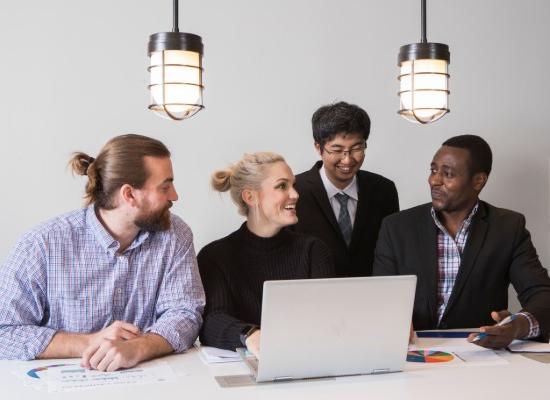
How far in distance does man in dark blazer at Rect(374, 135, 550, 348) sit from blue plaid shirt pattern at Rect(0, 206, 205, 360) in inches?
36.5

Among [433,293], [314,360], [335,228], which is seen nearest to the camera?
[314,360]

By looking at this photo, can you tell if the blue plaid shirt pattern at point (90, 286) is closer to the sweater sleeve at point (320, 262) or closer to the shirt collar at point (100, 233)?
the shirt collar at point (100, 233)

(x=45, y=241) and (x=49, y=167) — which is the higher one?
(x=49, y=167)

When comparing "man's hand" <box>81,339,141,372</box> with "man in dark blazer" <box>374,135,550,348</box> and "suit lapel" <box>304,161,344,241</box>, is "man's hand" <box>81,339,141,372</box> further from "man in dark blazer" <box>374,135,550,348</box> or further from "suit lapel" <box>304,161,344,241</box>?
"suit lapel" <box>304,161,344,241</box>

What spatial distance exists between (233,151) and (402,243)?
109 centimetres

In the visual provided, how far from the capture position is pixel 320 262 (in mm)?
2859

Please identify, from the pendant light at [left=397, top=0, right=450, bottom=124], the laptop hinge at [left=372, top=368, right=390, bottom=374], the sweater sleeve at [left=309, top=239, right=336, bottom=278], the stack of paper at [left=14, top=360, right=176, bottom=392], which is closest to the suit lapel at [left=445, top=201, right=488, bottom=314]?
the sweater sleeve at [left=309, top=239, right=336, bottom=278]

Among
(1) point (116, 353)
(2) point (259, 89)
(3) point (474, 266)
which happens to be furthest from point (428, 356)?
(2) point (259, 89)

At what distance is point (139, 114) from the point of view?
3664 millimetres

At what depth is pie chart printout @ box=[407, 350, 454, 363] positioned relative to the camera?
7.93 feet

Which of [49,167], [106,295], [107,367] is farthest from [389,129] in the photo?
[107,367]

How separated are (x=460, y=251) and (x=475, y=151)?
0.43 metres

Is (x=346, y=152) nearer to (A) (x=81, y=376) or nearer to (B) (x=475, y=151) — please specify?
(B) (x=475, y=151)

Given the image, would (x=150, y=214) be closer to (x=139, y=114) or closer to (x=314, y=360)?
(x=314, y=360)
